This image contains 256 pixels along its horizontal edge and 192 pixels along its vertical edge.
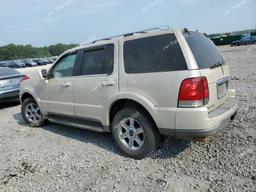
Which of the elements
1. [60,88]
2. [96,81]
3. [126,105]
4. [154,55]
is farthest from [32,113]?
[154,55]

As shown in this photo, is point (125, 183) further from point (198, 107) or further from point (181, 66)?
point (181, 66)

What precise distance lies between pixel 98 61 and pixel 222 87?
2009 millimetres

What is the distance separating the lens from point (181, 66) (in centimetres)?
329

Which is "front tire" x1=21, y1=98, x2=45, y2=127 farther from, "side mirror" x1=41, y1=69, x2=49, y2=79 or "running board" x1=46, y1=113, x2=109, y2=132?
"side mirror" x1=41, y1=69, x2=49, y2=79

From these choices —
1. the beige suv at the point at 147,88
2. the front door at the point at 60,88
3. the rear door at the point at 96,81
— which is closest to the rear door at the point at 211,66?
the beige suv at the point at 147,88

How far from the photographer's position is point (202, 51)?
3.59m

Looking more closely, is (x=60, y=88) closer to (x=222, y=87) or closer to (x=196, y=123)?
(x=196, y=123)

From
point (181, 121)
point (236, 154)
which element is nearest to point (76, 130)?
point (181, 121)

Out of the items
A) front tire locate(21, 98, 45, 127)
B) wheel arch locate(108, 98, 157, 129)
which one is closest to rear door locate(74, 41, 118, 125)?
wheel arch locate(108, 98, 157, 129)

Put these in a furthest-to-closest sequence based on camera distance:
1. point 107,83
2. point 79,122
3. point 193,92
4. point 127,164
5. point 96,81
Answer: point 79,122
point 96,81
point 107,83
point 127,164
point 193,92

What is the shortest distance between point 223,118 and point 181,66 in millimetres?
952

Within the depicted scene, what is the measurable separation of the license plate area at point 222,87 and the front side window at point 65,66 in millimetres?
2603

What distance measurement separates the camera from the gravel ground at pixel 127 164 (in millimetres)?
3205

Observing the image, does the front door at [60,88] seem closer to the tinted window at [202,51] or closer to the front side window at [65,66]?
the front side window at [65,66]
